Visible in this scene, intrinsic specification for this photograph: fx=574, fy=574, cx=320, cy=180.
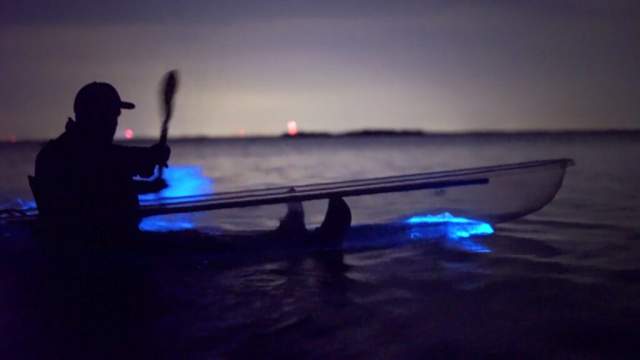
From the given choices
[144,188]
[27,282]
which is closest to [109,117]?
[144,188]

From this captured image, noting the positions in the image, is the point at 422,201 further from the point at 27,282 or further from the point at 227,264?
the point at 27,282

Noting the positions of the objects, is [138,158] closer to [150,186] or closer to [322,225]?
[150,186]

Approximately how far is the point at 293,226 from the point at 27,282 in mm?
4047

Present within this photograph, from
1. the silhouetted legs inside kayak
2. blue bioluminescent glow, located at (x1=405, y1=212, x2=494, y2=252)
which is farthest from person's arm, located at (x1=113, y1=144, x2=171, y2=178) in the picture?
blue bioluminescent glow, located at (x1=405, y1=212, x2=494, y2=252)

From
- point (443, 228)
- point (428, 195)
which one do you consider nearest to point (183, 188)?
point (443, 228)

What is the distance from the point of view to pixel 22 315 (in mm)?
6855

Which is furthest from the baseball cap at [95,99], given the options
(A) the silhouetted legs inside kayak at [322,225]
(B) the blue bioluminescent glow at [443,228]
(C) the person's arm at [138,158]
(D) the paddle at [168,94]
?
(B) the blue bioluminescent glow at [443,228]

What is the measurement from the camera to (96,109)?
23.4ft

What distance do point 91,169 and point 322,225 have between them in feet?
13.4

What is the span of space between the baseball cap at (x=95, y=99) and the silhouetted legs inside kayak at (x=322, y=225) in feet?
11.4

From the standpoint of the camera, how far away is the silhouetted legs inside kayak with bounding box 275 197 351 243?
9.64 metres

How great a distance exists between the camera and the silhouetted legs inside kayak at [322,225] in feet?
31.6

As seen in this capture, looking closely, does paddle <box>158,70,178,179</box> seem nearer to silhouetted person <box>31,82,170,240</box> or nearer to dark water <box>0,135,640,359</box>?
silhouetted person <box>31,82,170,240</box>

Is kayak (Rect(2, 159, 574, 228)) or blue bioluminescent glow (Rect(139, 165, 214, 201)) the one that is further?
blue bioluminescent glow (Rect(139, 165, 214, 201))
